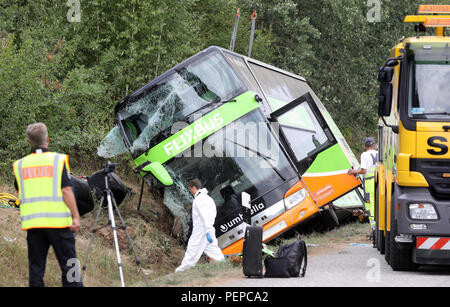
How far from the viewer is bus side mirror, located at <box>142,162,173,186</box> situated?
15320 millimetres

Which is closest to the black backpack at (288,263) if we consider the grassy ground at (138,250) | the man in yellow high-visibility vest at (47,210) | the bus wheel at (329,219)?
the grassy ground at (138,250)

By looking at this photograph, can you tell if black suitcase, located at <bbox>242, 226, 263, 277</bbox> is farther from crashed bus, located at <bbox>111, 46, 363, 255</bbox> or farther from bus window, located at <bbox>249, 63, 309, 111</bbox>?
bus window, located at <bbox>249, 63, 309, 111</bbox>

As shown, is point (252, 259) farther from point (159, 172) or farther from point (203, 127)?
point (203, 127)

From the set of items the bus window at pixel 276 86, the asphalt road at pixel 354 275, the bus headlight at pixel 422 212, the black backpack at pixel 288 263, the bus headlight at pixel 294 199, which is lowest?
the asphalt road at pixel 354 275

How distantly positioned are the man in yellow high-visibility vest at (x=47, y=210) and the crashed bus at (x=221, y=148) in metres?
6.27

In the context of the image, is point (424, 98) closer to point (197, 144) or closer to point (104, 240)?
point (197, 144)

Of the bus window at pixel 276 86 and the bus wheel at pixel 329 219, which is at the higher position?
the bus window at pixel 276 86

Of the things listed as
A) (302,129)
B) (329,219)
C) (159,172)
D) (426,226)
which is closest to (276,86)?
(302,129)

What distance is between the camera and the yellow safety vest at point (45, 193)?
8.98m

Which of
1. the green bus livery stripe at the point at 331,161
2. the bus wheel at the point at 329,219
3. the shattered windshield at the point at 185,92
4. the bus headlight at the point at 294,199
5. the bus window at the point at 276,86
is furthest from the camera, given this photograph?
the bus wheel at the point at 329,219

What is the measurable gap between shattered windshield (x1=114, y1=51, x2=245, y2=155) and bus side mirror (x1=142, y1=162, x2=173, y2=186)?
41 centimetres

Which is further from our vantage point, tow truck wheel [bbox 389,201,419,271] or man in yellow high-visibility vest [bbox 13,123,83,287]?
tow truck wheel [bbox 389,201,419,271]

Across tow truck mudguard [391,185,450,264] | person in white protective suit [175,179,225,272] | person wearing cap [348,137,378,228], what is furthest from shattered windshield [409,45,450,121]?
person wearing cap [348,137,378,228]

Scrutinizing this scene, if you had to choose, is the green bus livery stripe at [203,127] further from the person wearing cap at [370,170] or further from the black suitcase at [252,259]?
the black suitcase at [252,259]
